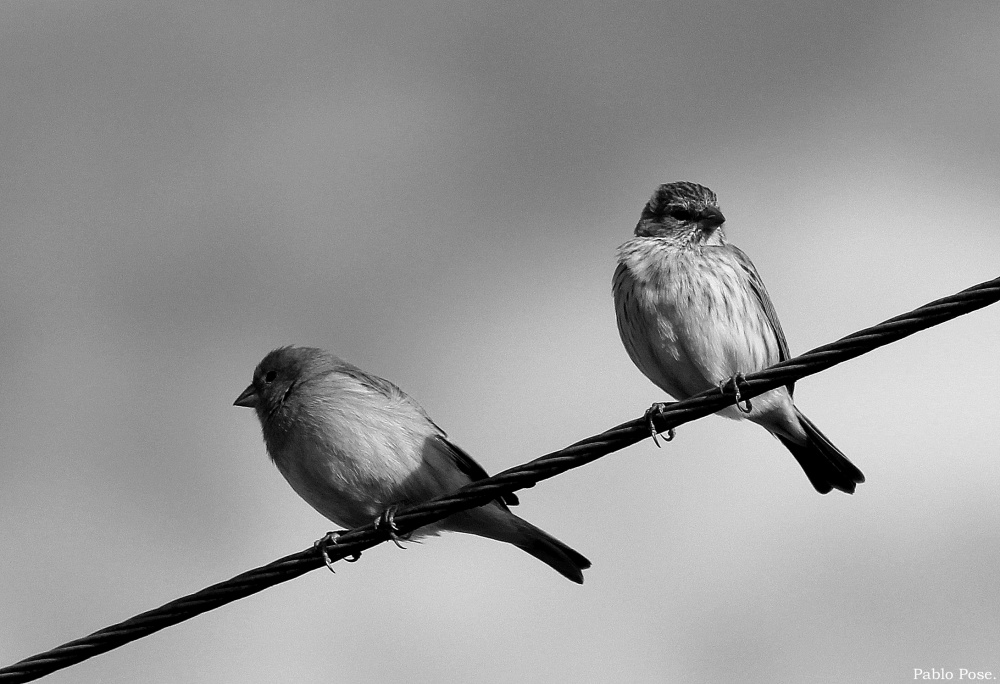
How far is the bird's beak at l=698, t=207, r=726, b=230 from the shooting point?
9.37 meters

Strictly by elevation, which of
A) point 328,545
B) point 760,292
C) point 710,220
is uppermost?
point 710,220

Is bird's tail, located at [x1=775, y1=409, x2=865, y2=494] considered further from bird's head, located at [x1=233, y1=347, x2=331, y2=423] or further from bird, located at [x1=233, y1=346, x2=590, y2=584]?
bird's head, located at [x1=233, y1=347, x2=331, y2=423]

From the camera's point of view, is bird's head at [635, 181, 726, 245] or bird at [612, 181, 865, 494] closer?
bird at [612, 181, 865, 494]

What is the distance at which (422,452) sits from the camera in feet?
29.4

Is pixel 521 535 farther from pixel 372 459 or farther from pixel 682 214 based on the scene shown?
pixel 682 214

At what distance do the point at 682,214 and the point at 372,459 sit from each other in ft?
10.1

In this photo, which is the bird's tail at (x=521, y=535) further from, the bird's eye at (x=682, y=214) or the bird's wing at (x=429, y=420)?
the bird's eye at (x=682, y=214)

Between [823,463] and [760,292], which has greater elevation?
[760,292]

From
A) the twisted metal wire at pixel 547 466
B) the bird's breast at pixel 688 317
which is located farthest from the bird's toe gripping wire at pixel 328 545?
the bird's breast at pixel 688 317

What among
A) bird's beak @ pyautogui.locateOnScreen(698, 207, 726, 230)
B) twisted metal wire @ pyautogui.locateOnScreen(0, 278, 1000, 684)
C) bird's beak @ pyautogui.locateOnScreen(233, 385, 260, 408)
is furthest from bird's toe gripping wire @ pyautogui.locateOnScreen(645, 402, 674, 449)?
bird's beak @ pyautogui.locateOnScreen(233, 385, 260, 408)

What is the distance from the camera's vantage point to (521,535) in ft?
30.3

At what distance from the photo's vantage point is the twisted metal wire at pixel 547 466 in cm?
536

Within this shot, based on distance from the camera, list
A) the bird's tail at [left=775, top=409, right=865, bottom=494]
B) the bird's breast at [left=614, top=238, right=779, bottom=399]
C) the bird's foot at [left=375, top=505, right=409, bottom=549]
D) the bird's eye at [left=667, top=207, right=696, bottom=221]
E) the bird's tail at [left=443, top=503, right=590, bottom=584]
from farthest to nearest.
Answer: the bird's tail at [left=775, top=409, right=865, bottom=494], the bird's eye at [left=667, top=207, right=696, bottom=221], the bird's tail at [left=443, top=503, right=590, bottom=584], the bird's breast at [left=614, top=238, right=779, bottom=399], the bird's foot at [left=375, top=505, right=409, bottom=549]

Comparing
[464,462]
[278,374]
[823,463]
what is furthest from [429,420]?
[823,463]
